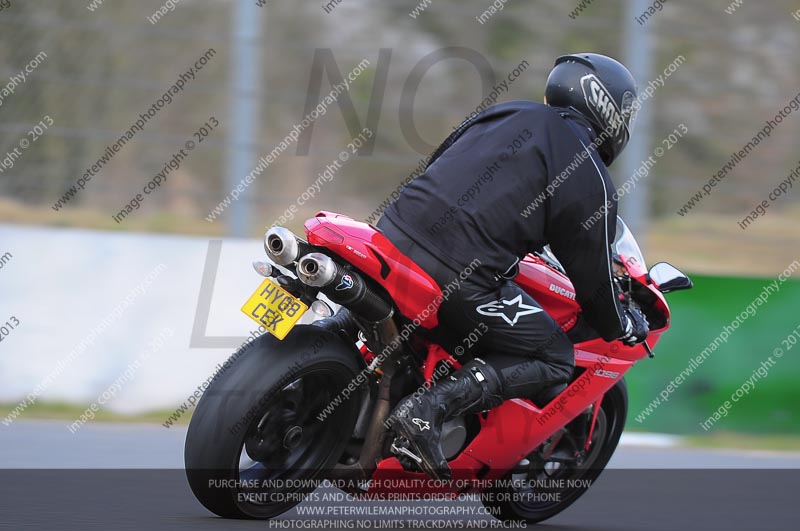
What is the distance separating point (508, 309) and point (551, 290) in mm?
372

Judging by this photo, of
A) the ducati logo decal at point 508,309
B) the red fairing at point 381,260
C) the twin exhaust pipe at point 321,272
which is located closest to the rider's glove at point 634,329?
the ducati logo decal at point 508,309

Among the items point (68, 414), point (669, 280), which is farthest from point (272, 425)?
point (68, 414)

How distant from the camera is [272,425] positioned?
4.23 m

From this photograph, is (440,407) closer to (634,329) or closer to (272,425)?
(272,425)

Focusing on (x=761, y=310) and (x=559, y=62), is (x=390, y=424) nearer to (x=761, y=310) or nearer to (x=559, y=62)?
(x=559, y=62)

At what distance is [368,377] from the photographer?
4.36 m

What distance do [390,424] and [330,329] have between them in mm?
459

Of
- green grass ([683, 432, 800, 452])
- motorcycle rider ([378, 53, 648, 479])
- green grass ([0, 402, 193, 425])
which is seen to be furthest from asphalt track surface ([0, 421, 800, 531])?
motorcycle rider ([378, 53, 648, 479])

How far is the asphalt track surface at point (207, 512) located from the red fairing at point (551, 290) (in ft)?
3.02

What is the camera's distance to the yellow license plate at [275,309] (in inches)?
158

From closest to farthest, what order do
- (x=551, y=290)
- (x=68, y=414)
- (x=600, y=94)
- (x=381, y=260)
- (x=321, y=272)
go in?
1. (x=321, y=272)
2. (x=381, y=260)
3. (x=600, y=94)
4. (x=551, y=290)
5. (x=68, y=414)

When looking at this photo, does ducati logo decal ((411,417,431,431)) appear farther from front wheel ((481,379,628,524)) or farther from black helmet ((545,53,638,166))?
black helmet ((545,53,638,166))

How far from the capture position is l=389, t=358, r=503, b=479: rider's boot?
4195mm

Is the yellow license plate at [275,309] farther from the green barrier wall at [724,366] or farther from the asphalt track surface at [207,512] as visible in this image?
the green barrier wall at [724,366]
